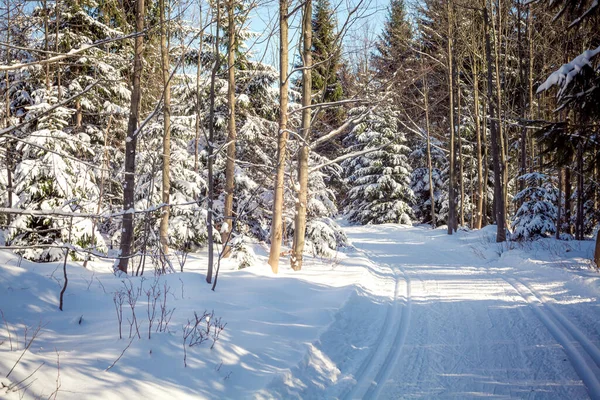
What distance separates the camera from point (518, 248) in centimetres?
1280

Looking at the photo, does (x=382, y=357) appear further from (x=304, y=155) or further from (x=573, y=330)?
(x=304, y=155)

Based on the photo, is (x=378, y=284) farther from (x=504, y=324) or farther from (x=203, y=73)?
(x=203, y=73)

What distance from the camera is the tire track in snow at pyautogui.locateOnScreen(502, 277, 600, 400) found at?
4.07 meters

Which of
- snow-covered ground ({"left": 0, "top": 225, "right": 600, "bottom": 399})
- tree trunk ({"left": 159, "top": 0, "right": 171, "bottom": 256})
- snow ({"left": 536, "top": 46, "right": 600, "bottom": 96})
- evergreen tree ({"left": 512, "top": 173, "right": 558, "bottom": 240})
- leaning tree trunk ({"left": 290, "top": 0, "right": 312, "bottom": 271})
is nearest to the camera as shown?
snow-covered ground ({"left": 0, "top": 225, "right": 600, "bottom": 399})

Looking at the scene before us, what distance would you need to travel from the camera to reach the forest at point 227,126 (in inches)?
245

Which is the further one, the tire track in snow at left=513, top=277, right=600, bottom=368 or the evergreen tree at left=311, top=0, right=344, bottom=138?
the evergreen tree at left=311, top=0, right=344, bottom=138

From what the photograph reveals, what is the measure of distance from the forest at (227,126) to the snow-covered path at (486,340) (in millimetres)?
2546

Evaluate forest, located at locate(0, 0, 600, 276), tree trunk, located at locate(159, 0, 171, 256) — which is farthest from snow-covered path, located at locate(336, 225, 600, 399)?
tree trunk, located at locate(159, 0, 171, 256)

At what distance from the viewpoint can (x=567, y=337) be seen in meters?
5.25

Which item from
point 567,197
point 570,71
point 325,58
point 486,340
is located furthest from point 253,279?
point 567,197

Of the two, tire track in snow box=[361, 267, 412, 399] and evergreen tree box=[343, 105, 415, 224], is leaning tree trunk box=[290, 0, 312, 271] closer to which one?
tire track in snow box=[361, 267, 412, 399]

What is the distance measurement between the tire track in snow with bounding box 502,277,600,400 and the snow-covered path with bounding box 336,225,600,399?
0.01 meters

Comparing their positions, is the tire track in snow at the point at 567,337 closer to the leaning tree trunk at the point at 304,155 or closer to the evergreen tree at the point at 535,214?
the leaning tree trunk at the point at 304,155

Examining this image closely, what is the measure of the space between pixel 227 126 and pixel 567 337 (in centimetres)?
1087
